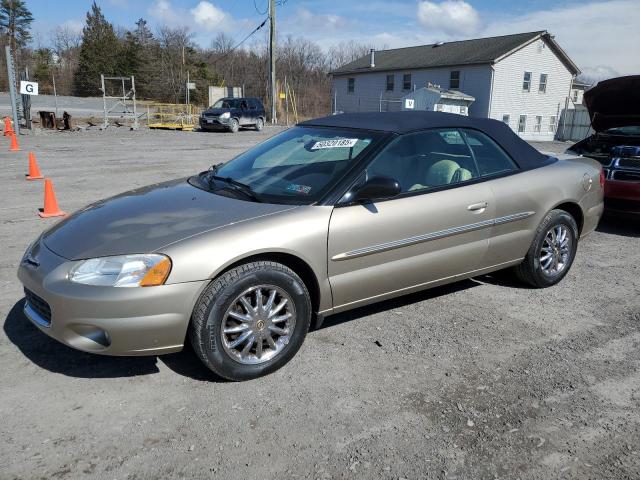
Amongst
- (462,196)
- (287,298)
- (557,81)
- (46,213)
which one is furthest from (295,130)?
(557,81)

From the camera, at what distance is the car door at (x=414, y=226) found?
3408 mm

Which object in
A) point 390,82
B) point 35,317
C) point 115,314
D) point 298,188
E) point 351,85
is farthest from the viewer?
point 351,85

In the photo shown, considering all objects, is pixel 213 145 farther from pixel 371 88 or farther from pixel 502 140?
pixel 371 88

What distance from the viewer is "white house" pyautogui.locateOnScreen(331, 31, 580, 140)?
34.0 m

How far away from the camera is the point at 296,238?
3168mm

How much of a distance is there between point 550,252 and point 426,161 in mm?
1658

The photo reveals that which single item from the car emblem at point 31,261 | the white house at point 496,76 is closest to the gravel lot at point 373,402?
the car emblem at point 31,261

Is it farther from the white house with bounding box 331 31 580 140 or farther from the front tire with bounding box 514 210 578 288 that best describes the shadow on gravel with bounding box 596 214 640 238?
the white house with bounding box 331 31 580 140

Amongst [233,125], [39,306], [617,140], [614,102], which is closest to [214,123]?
[233,125]

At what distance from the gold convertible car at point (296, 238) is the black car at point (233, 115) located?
73.5 ft

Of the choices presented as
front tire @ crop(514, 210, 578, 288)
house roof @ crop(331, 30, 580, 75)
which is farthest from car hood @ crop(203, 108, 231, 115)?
front tire @ crop(514, 210, 578, 288)

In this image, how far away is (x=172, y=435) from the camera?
2.62 m

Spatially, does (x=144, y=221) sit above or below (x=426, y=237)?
above

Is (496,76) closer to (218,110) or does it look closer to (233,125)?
(233,125)
